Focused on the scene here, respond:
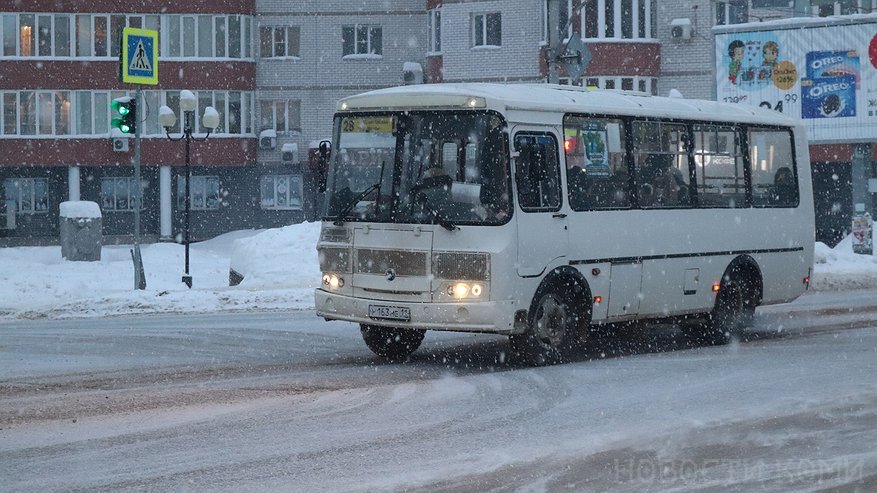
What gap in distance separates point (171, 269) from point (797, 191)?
19400 mm

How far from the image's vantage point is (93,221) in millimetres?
38344

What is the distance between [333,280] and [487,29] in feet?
122

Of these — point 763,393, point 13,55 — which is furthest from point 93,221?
point 763,393

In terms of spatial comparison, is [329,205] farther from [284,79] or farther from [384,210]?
[284,79]

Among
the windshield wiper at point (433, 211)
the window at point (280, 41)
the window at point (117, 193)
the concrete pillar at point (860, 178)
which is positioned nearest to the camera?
the windshield wiper at point (433, 211)

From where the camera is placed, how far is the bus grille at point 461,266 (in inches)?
528

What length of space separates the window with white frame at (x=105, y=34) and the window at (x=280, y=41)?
113 centimetres

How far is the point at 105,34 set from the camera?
182ft

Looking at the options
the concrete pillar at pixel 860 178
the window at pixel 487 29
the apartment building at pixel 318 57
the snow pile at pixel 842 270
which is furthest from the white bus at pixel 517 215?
the apartment building at pixel 318 57

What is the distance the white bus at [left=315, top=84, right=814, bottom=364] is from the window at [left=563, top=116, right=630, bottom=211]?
20 millimetres

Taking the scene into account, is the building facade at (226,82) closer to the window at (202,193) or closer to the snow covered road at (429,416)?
the window at (202,193)

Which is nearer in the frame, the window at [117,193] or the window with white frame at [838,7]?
the window with white frame at [838,7]

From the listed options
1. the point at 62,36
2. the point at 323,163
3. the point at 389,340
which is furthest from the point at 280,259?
the point at 62,36

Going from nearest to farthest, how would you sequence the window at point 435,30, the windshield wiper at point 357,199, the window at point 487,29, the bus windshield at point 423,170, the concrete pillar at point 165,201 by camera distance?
the bus windshield at point 423,170 → the windshield wiper at point 357,199 → the window at point 487,29 → the window at point 435,30 → the concrete pillar at point 165,201
